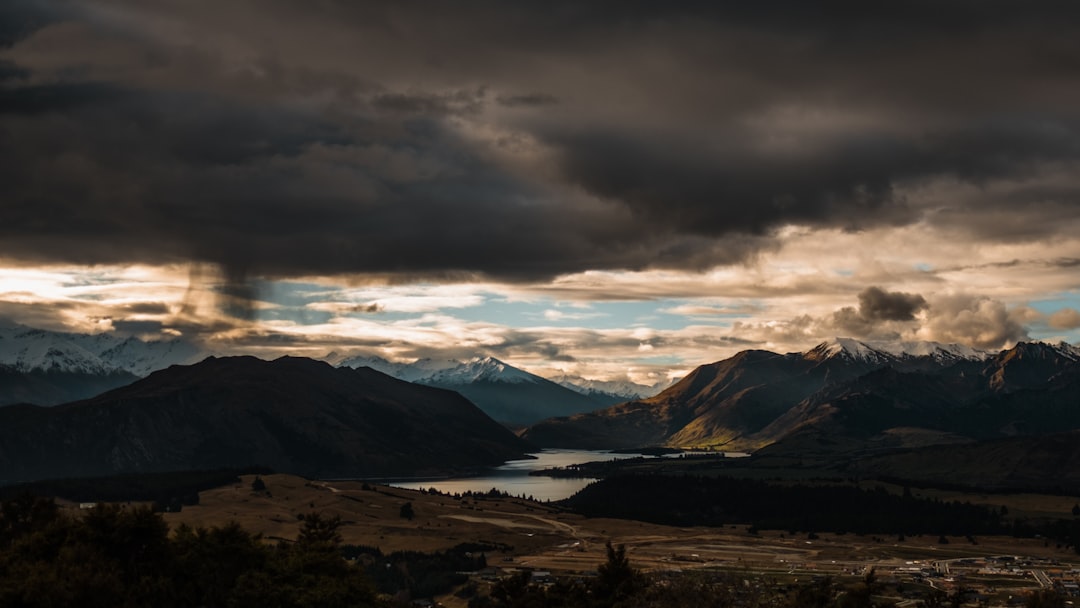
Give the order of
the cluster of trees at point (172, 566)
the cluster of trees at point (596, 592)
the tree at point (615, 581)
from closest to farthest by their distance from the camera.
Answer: the cluster of trees at point (172, 566)
the cluster of trees at point (596, 592)
the tree at point (615, 581)

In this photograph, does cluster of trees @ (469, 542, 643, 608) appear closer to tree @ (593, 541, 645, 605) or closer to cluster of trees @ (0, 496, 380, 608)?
tree @ (593, 541, 645, 605)

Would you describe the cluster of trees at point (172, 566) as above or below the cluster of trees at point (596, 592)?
above

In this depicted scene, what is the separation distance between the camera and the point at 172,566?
137 meters

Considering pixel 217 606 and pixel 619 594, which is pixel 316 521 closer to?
pixel 217 606

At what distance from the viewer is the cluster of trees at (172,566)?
4852 inches

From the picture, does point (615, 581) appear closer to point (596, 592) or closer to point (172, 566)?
point (596, 592)

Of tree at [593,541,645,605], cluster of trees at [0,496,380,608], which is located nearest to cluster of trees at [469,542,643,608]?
tree at [593,541,645,605]

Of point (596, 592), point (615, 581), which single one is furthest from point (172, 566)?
point (615, 581)

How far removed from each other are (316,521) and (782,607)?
96987 mm

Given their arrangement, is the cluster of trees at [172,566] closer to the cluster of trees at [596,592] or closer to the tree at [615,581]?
the cluster of trees at [596,592]

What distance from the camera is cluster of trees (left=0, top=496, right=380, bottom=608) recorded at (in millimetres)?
123250

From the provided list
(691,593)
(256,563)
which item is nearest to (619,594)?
(691,593)

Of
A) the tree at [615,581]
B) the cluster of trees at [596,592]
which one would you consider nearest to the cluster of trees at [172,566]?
the cluster of trees at [596,592]

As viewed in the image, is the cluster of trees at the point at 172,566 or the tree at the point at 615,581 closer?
the cluster of trees at the point at 172,566
